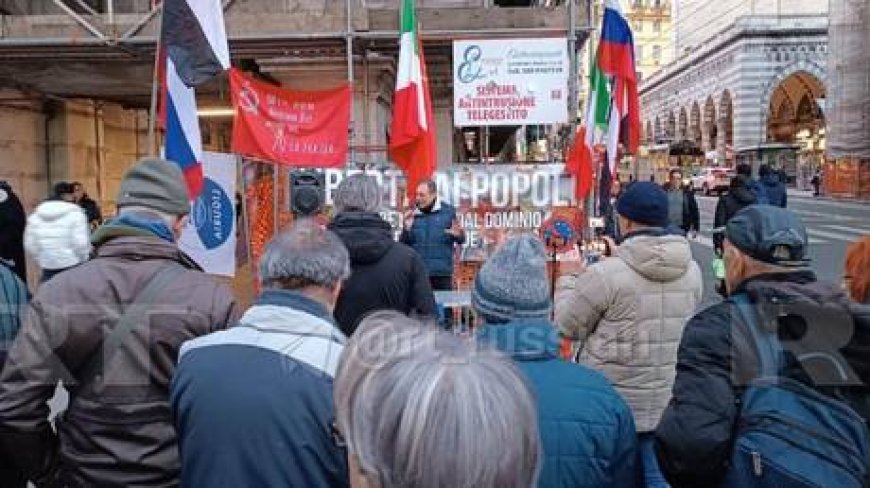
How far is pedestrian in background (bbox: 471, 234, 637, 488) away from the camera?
2570 mm

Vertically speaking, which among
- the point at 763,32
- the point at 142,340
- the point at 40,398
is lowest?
the point at 40,398

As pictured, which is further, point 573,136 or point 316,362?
point 573,136

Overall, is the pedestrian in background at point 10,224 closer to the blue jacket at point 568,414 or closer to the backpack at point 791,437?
the blue jacket at point 568,414

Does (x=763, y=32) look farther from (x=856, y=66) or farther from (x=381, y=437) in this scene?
(x=381, y=437)

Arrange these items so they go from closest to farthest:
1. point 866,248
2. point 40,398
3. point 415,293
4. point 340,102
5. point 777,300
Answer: point 777,300
point 40,398
point 866,248
point 415,293
point 340,102

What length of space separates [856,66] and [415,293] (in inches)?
1729

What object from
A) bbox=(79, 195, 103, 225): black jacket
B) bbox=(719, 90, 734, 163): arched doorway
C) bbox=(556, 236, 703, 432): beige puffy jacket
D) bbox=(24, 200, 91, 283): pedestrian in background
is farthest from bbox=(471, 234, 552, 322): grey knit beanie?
bbox=(719, 90, 734, 163): arched doorway

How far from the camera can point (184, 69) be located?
599 cm

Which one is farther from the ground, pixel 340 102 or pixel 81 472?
pixel 340 102

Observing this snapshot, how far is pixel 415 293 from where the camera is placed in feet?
16.8

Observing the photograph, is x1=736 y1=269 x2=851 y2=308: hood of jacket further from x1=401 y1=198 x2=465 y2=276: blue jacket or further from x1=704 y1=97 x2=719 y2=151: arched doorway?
x1=704 y1=97 x2=719 y2=151: arched doorway

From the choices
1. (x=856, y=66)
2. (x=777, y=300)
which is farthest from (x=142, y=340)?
(x=856, y=66)

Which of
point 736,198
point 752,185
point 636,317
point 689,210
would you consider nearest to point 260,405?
point 636,317

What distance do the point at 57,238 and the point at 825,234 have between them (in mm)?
23347
